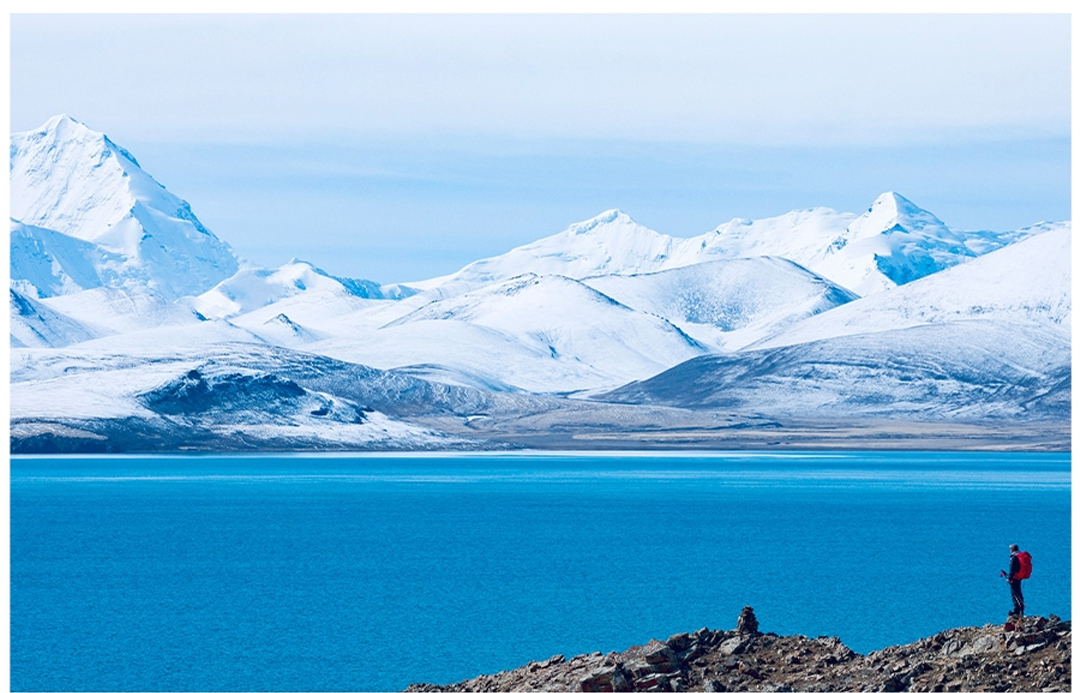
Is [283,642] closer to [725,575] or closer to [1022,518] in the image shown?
[725,575]

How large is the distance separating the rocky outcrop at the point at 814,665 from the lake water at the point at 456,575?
46.9 ft

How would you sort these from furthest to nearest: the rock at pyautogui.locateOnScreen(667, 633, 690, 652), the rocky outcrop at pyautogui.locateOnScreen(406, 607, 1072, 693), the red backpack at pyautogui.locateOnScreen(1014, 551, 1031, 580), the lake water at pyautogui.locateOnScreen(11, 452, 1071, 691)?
the lake water at pyautogui.locateOnScreen(11, 452, 1071, 691) < the red backpack at pyautogui.locateOnScreen(1014, 551, 1031, 580) < the rock at pyautogui.locateOnScreen(667, 633, 690, 652) < the rocky outcrop at pyautogui.locateOnScreen(406, 607, 1072, 693)

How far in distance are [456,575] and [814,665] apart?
3965cm

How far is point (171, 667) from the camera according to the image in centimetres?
4497

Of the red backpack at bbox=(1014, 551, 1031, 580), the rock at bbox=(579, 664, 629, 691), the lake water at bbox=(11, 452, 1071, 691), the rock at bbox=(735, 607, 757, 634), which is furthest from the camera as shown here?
the lake water at bbox=(11, 452, 1071, 691)

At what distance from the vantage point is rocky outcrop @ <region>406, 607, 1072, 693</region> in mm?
26672

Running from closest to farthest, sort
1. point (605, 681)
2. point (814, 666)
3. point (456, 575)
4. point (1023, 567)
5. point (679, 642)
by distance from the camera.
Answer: point (605, 681)
point (814, 666)
point (679, 642)
point (1023, 567)
point (456, 575)

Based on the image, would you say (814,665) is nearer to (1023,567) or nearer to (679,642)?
(679,642)

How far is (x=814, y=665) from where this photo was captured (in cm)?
2903

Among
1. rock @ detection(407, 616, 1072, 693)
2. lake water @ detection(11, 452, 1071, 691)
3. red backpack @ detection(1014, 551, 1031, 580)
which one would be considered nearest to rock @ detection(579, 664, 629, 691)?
rock @ detection(407, 616, 1072, 693)

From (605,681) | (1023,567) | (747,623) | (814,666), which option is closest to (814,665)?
(814,666)

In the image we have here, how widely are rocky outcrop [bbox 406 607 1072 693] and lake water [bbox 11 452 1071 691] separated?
46.9 ft

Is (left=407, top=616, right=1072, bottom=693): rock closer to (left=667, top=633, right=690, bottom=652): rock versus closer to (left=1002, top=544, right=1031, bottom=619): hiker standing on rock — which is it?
(left=667, top=633, right=690, bottom=652): rock

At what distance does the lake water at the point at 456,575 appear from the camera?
47.1 m
